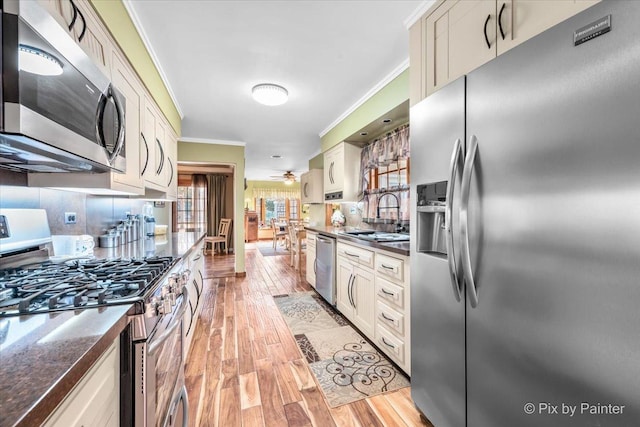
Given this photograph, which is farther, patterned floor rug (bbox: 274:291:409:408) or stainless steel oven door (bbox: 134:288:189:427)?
patterned floor rug (bbox: 274:291:409:408)

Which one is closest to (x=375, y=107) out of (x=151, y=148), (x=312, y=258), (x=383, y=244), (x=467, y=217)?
(x=383, y=244)

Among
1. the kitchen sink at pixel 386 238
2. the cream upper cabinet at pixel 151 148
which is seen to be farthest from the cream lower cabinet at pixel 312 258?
the cream upper cabinet at pixel 151 148

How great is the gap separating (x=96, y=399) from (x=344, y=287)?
7.60 feet

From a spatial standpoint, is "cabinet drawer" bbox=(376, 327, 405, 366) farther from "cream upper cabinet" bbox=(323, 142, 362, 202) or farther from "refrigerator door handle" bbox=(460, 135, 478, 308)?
"cream upper cabinet" bbox=(323, 142, 362, 202)

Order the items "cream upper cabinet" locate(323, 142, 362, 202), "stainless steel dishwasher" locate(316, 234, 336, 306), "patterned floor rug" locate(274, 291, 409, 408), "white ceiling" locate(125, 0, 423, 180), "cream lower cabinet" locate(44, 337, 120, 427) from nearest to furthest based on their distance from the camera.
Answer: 1. "cream lower cabinet" locate(44, 337, 120, 427)
2. "white ceiling" locate(125, 0, 423, 180)
3. "patterned floor rug" locate(274, 291, 409, 408)
4. "stainless steel dishwasher" locate(316, 234, 336, 306)
5. "cream upper cabinet" locate(323, 142, 362, 202)

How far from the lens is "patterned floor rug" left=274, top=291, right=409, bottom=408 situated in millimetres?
1765

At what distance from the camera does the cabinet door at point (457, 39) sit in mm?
1188

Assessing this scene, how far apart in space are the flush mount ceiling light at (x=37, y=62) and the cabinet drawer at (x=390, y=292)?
78.8 inches

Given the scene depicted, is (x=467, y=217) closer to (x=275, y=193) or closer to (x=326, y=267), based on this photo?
(x=326, y=267)

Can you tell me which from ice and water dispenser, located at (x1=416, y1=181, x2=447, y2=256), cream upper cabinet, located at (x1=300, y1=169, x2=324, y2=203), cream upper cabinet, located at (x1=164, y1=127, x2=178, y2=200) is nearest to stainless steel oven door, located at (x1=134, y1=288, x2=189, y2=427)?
ice and water dispenser, located at (x1=416, y1=181, x2=447, y2=256)

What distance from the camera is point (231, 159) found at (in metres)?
4.61

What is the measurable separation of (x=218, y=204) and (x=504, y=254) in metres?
7.82

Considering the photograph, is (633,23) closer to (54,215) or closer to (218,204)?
(54,215)

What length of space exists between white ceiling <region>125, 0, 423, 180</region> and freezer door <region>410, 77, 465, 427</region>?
793mm
